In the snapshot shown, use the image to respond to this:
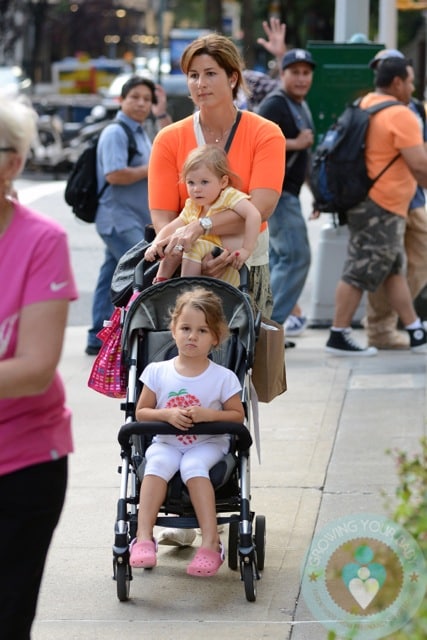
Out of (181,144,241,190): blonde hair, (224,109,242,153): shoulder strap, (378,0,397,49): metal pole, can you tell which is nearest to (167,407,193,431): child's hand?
(181,144,241,190): blonde hair

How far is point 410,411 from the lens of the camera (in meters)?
8.08

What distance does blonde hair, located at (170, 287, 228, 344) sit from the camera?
16.6 ft

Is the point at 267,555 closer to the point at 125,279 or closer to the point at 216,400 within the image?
the point at 216,400

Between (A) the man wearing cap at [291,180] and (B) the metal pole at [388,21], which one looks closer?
(A) the man wearing cap at [291,180]

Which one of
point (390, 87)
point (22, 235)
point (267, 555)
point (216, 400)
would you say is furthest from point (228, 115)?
point (390, 87)

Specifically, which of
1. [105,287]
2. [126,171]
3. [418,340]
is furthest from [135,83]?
[418,340]

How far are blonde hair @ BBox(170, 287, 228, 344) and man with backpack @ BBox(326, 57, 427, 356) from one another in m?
4.30

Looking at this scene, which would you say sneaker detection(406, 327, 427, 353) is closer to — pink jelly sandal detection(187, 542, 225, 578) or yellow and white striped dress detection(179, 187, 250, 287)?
yellow and white striped dress detection(179, 187, 250, 287)

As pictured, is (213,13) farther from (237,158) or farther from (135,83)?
(237,158)

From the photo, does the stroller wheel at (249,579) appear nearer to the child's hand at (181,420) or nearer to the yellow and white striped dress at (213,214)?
the child's hand at (181,420)

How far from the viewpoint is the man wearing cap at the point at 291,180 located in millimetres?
9922

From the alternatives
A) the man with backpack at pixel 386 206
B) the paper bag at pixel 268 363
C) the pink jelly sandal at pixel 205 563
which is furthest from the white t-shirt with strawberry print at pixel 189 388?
the man with backpack at pixel 386 206

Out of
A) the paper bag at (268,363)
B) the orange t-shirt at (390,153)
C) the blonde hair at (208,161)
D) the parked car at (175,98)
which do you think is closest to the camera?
the blonde hair at (208,161)

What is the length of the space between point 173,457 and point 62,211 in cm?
1512
